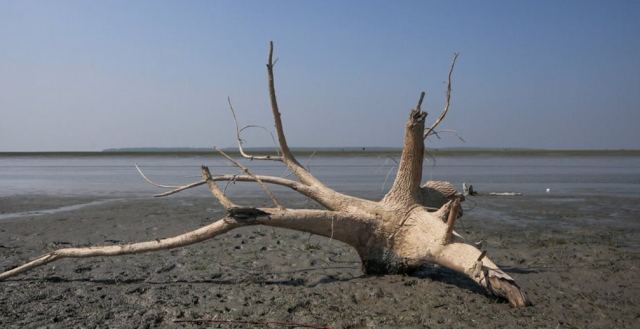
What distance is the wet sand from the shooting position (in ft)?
12.5

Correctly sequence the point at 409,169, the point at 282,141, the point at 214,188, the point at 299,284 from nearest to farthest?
the point at 299,284 < the point at 409,169 < the point at 214,188 < the point at 282,141

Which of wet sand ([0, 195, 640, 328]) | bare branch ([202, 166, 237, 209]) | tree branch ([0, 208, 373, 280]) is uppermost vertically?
bare branch ([202, 166, 237, 209])

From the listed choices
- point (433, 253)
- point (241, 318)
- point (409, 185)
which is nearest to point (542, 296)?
point (433, 253)

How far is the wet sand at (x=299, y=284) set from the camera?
12.5ft

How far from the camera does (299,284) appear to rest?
4.79m

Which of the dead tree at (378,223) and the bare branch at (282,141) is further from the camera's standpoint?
the bare branch at (282,141)

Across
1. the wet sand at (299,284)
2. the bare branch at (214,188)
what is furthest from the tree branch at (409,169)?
the bare branch at (214,188)

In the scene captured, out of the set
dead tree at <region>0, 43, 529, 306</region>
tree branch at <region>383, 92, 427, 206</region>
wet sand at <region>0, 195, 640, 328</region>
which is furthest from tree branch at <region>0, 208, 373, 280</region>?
tree branch at <region>383, 92, 427, 206</region>

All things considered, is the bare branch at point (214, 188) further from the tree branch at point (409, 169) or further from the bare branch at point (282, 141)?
the tree branch at point (409, 169)

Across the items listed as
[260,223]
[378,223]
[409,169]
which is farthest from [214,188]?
[409,169]

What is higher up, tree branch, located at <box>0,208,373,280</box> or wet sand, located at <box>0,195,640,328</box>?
tree branch, located at <box>0,208,373,280</box>

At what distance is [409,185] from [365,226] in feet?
2.14

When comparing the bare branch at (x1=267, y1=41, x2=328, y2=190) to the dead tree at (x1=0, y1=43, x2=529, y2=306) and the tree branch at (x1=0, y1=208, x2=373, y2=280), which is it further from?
the tree branch at (x1=0, y1=208, x2=373, y2=280)

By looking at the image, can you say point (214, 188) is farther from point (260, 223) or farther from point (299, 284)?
point (299, 284)
